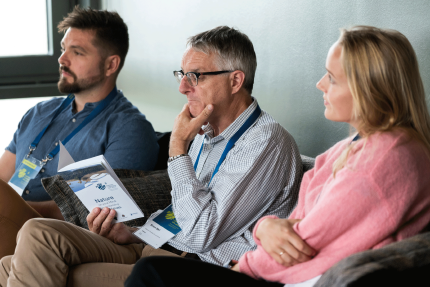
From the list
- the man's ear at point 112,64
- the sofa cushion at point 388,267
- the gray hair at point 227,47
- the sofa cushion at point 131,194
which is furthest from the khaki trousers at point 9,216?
the sofa cushion at point 388,267

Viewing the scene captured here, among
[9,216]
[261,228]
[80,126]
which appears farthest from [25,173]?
[261,228]

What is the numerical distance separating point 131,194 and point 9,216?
1.77 feet

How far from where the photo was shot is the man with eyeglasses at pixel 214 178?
4.97 ft

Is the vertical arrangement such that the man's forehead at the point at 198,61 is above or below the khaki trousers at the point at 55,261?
above

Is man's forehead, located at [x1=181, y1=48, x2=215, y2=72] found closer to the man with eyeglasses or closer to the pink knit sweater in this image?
the man with eyeglasses

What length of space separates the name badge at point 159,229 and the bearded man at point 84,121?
0.49 metres

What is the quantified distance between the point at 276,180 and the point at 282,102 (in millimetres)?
684

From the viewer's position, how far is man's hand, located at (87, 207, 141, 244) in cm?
173

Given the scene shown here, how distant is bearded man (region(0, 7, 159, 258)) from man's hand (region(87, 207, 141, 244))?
44 cm

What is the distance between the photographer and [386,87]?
3.59 feet

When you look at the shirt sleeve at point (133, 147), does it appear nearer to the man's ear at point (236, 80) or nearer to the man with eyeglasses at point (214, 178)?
the man with eyeglasses at point (214, 178)

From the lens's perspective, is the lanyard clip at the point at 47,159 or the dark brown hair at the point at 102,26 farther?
the dark brown hair at the point at 102,26

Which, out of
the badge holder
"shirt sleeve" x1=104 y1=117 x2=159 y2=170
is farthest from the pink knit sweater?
the badge holder

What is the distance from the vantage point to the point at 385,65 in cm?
110
